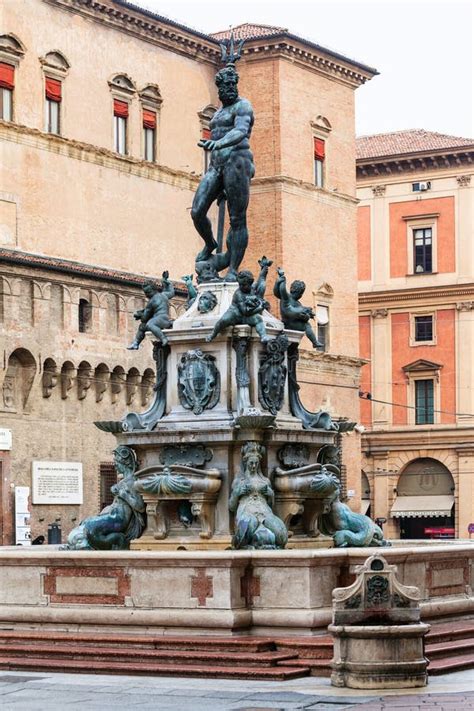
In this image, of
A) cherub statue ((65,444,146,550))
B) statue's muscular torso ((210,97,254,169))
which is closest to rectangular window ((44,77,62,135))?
statue's muscular torso ((210,97,254,169))

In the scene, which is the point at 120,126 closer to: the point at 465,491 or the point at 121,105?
the point at 121,105

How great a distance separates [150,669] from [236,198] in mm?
7103

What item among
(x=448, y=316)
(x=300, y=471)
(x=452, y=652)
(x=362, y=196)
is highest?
(x=362, y=196)

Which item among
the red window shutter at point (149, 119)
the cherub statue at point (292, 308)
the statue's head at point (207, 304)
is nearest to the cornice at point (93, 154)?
the red window shutter at point (149, 119)

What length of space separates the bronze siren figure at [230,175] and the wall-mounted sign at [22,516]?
90.8ft

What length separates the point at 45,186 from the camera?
52844 millimetres

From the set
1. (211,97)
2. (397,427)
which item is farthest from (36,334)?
(397,427)

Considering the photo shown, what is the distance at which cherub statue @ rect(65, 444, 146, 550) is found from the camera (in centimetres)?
2114

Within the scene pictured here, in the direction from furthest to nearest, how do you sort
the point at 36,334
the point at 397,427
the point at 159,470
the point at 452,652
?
1. the point at 397,427
2. the point at 36,334
3. the point at 159,470
4. the point at 452,652

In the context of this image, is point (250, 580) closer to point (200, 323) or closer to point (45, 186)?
point (200, 323)

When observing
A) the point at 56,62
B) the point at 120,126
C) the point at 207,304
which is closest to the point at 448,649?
the point at 207,304

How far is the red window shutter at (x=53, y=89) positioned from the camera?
5353 cm

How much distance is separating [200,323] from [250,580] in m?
3.97

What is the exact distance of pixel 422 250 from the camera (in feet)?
253
